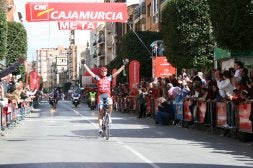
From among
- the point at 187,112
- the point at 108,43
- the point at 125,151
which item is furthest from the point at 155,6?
the point at 108,43

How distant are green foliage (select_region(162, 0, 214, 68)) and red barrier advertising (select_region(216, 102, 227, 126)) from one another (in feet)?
40.6

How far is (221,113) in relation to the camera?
1648 centimetres

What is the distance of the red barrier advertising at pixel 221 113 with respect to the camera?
1610 cm

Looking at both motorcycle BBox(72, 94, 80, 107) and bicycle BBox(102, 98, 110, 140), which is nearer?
bicycle BBox(102, 98, 110, 140)

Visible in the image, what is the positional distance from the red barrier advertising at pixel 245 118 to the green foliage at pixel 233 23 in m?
4.00

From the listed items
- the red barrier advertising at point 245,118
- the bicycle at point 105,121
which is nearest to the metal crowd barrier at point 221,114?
the red barrier advertising at point 245,118

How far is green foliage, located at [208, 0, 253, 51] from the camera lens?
58.0ft

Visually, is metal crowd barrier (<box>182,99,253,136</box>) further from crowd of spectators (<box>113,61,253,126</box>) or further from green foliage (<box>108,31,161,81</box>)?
green foliage (<box>108,31,161,81</box>)

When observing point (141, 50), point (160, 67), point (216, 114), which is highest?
point (141, 50)

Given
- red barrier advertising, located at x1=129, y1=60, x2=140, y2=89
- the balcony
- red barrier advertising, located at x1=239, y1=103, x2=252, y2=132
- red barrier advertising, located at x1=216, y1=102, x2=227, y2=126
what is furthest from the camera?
the balcony

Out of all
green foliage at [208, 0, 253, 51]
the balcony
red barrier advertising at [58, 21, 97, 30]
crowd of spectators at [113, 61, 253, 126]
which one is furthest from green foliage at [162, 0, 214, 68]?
the balcony

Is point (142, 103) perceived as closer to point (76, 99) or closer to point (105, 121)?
point (105, 121)

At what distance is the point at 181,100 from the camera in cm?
2173

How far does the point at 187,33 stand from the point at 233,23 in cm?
1096
